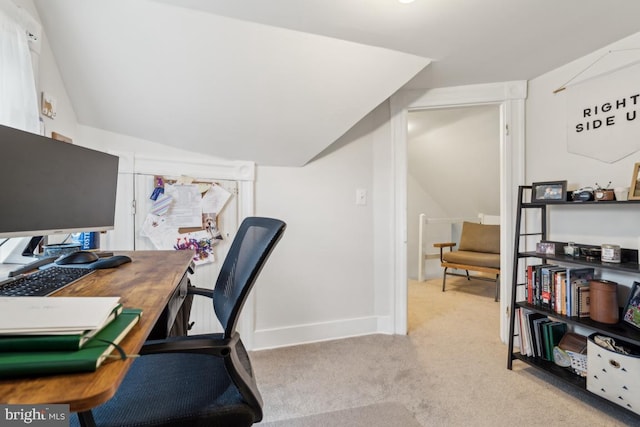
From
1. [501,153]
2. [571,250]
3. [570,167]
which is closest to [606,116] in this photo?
[570,167]

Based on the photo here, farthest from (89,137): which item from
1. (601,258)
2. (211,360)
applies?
(601,258)

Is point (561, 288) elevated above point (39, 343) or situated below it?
below

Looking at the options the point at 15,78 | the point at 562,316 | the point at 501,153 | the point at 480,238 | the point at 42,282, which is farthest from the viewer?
the point at 480,238

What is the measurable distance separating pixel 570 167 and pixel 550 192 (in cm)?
29

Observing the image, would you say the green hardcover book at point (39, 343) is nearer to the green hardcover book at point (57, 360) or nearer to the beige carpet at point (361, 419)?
the green hardcover book at point (57, 360)

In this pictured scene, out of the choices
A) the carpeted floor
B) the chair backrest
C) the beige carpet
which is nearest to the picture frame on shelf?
the carpeted floor

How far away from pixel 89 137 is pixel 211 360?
1594mm

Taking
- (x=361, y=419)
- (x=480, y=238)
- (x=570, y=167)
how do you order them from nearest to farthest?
1. (x=361, y=419)
2. (x=570, y=167)
3. (x=480, y=238)

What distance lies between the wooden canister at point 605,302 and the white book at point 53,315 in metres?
2.11

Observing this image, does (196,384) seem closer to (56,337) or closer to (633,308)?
(56,337)

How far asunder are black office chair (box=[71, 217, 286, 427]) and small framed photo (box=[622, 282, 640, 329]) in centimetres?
181

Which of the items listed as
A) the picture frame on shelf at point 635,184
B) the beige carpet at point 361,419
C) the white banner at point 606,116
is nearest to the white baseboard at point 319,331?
the beige carpet at point 361,419

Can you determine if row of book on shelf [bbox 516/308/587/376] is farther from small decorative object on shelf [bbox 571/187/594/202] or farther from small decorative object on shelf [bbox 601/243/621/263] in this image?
small decorative object on shelf [bbox 571/187/594/202]

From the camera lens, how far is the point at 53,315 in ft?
1.61
